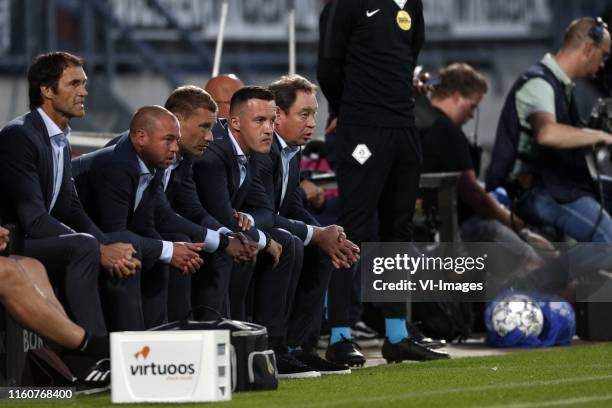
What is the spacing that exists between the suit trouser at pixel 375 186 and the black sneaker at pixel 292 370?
0.85 metres

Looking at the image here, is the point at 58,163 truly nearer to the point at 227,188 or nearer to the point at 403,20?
the point at 227,188

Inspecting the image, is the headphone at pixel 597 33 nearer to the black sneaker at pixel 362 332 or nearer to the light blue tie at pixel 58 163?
the black sneaker at pixel 362 332

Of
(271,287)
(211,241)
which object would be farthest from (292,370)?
(211,241)

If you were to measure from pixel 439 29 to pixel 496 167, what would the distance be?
1126 centimetres

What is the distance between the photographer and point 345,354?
28.9ft

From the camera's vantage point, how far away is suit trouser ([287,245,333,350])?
8.63 meters

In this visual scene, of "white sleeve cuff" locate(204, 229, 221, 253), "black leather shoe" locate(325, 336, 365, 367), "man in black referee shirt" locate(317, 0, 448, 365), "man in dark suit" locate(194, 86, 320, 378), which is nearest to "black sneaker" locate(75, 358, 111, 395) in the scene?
"white sleeve cuff" locate(204, 229, 221, 253)

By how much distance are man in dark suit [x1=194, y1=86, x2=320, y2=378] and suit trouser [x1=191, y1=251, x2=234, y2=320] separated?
0.12 meters

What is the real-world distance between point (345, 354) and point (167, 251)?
1358mm

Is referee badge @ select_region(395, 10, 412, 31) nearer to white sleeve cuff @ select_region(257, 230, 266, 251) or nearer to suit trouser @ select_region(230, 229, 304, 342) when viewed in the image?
suit trouser @ select_region(230, 229, 304, 342)

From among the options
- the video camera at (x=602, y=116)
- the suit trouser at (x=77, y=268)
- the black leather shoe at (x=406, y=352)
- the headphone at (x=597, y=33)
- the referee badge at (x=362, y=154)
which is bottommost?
the black leather shoe at (x=406, y=352)

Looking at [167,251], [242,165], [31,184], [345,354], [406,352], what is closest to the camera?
[31,184]

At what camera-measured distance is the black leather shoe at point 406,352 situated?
8961 millimetres

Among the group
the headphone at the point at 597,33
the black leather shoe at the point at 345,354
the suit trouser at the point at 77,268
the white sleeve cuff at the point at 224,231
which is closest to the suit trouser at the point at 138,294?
the suit trouser at the point at 77,268
